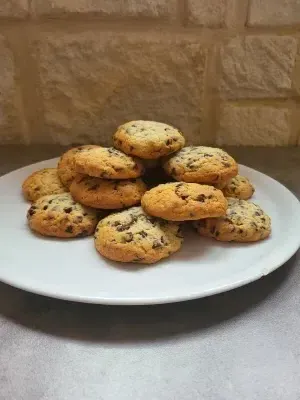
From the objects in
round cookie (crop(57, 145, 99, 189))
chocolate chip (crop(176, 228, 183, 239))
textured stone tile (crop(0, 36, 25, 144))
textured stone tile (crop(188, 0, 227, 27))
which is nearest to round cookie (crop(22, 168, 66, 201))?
round cookie (crop(57, 145, 99, 189))

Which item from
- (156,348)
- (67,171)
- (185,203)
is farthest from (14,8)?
(156,348)

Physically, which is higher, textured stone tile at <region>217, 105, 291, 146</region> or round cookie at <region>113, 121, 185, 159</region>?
round cookie at <region>113, 121, 185, 159</region>

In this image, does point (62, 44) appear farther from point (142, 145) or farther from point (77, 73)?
point (142, 145)

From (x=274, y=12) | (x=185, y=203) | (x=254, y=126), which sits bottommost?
(x=254, y=126)

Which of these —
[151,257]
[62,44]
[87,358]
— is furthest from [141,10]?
[87,358]

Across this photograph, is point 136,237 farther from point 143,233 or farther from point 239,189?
point 239,189

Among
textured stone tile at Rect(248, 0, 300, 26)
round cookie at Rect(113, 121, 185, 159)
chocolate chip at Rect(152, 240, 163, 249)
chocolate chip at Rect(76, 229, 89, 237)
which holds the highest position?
textured stone tile at Rect(248, 0, 300, 26)

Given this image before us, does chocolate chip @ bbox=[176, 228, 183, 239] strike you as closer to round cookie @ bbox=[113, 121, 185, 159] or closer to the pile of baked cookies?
the pile of baked cookies

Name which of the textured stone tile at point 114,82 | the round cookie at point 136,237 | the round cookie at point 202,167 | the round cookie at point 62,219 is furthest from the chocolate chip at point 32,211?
the textured stone tile at point 114,82
